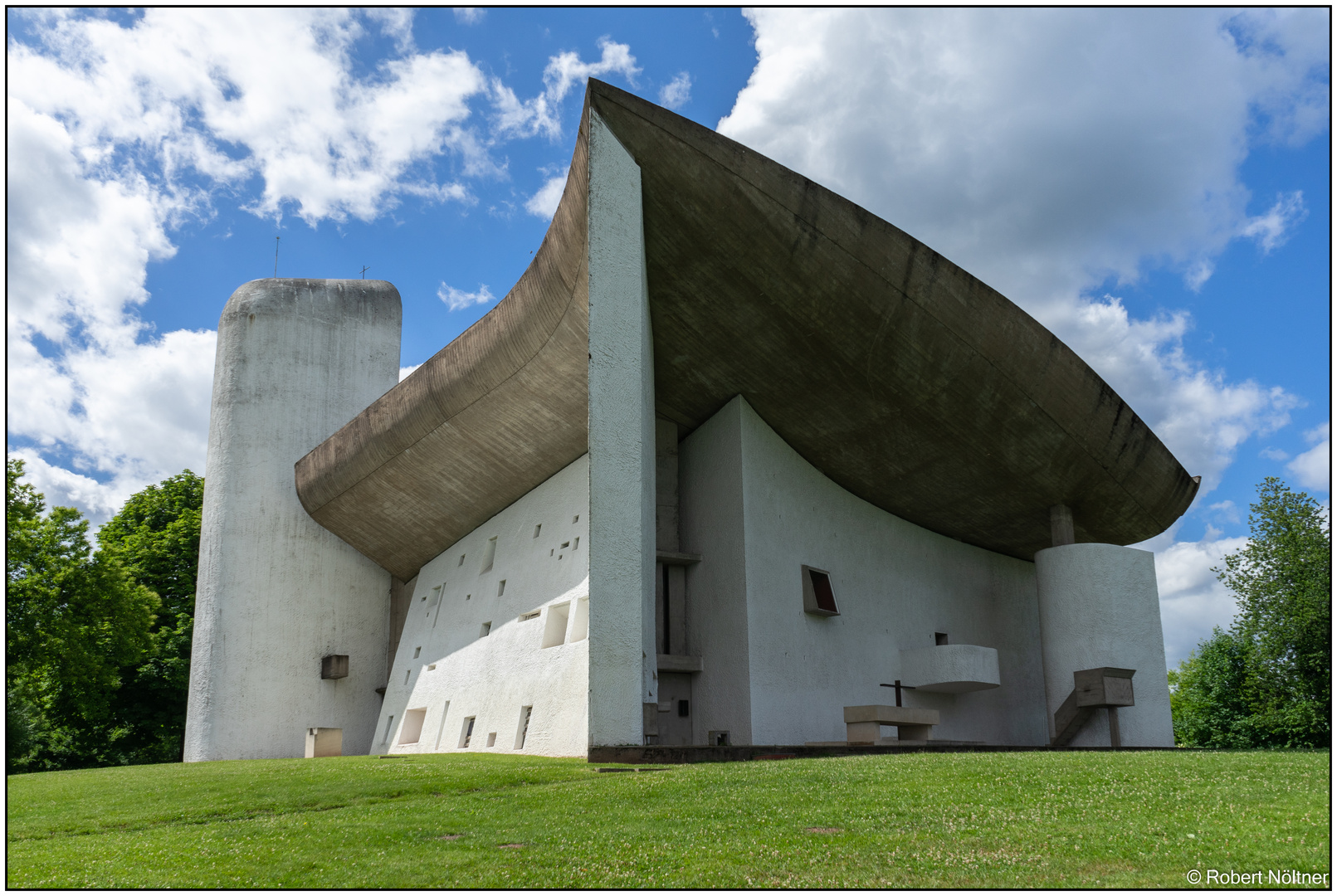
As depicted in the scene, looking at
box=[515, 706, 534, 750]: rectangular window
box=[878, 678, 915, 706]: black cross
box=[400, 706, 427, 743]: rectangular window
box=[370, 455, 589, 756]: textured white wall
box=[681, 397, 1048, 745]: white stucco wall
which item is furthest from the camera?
box=[400, 706, 427, 743]: rectangular window

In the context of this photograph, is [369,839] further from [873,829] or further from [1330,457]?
[1330,457]

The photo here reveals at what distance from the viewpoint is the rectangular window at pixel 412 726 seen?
2205 centimetres

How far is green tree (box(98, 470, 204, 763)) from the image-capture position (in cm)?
2911

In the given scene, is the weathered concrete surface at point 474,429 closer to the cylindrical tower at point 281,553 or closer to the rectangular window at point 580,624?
the cylindrical tower at point 281,553

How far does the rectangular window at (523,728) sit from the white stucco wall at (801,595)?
3179 millimetres

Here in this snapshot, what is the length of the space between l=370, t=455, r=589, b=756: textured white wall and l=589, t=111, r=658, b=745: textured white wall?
2911mm

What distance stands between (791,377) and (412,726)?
40.4ft

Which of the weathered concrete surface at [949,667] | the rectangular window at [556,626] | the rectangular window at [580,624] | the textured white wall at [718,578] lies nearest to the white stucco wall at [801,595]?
the textured white wall at [718,578]

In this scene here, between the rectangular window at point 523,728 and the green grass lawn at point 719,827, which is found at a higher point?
the rectangular window at point 523,728

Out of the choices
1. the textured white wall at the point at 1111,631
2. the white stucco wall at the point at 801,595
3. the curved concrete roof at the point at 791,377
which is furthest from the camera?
the textured white wall at the point at 1111,631

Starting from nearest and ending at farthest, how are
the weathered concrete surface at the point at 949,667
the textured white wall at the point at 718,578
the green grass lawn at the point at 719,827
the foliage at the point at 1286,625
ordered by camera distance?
1. the green grass lawn at the point at 719,827
2. the textured white wall at the point at 718,578
3. the weathered concrete surface at the point at 949,667
4. the foliage at the point at 1286,625

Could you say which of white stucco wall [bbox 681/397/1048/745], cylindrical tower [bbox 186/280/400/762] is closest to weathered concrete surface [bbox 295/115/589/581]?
cylindrical tower [bbox 186/280/400/762]

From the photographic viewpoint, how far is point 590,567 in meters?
11.9

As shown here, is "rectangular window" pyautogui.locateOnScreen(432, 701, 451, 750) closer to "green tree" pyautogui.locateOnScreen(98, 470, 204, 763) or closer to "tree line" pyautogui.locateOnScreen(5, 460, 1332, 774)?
"tree line" pyautogui.locateOnScreen(5, 460, 1332, 774)
